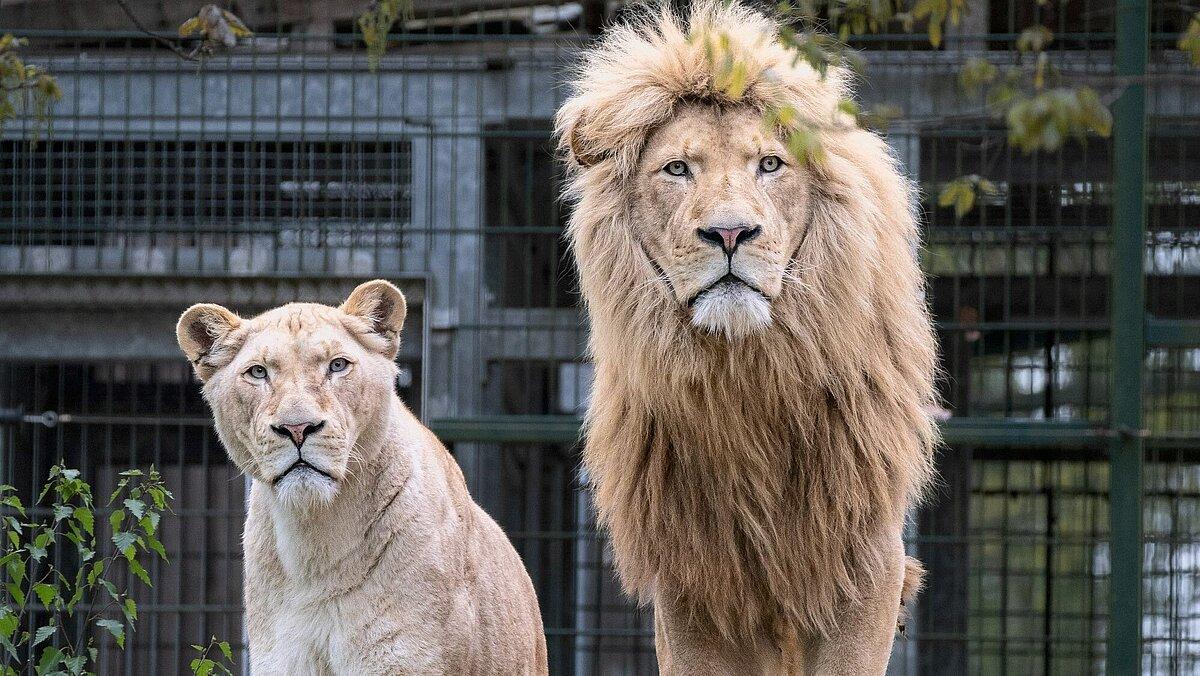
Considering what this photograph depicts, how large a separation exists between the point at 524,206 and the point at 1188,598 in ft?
12.0

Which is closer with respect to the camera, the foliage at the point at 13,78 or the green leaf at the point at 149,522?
the foliage at the point at 13,78

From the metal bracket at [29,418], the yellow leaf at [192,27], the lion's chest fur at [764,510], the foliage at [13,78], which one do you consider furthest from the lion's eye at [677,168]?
the metal bracket at [29,418]

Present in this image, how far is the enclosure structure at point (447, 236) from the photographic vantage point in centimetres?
573

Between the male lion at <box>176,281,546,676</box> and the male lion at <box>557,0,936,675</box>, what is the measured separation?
488mm

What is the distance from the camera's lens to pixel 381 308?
379 centimetres

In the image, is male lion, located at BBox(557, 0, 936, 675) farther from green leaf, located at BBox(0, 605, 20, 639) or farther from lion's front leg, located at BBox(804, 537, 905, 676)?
green leaf, located at BBox(0, 605, 20, 639)

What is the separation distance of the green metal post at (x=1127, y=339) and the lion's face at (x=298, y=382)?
2.76 metres

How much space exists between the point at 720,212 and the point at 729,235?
6 centimetres

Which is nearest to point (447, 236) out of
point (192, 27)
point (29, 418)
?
point (192, 27)

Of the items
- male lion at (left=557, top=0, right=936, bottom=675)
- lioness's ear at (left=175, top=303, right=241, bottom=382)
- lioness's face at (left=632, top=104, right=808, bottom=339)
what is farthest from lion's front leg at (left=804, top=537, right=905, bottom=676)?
lioness's ear at (left=175, top=303, right=241, bottom=382)

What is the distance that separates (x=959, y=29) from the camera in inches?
243

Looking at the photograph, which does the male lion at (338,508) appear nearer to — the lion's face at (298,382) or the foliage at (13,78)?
the lion's face at (298,382)

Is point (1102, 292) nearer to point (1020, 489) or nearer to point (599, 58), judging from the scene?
point (1020, 489)

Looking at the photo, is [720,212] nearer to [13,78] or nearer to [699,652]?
[699,652]
